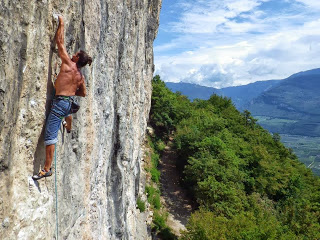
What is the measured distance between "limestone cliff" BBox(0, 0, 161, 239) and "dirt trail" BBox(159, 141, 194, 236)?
1069 cm

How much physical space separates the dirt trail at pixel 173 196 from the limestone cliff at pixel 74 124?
10.7m

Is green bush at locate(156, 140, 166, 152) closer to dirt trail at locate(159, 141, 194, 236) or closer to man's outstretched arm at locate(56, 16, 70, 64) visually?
dirt trail at locate(159, 141, 194, 236)

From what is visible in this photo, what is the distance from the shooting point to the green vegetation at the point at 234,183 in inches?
708

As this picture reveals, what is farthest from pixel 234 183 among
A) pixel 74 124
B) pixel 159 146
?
pixel 74 124

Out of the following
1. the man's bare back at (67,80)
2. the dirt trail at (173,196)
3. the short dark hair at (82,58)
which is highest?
the short dark hair at (82,58)

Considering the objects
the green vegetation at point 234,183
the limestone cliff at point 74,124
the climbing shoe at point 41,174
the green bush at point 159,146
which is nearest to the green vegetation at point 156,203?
the green bush at point 159,146

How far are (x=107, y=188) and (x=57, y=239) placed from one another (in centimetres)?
476

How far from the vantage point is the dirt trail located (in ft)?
77.4

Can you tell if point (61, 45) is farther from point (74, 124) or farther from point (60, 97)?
point (74, 124)

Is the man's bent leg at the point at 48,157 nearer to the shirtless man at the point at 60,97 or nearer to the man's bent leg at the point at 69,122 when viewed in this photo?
the shirtless man at the point at 60,97

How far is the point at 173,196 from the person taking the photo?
27.3m

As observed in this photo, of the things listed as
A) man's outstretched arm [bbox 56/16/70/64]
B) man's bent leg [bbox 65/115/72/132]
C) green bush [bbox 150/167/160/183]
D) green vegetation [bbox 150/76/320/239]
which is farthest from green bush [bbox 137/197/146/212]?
man's outstretched arm [bbox 56/16/70/64]

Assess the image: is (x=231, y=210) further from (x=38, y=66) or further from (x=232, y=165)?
(x=38, y=66)

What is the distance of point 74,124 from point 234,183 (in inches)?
843
